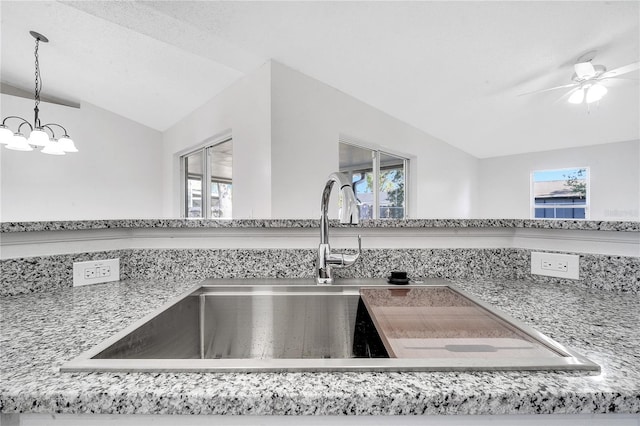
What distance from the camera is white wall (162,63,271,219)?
2.69 meters

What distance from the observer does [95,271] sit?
90 cm

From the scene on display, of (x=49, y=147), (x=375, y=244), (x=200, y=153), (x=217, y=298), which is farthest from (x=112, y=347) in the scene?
(x=200, y=153)

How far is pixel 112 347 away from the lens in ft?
1.66

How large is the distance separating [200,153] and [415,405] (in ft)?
14.3

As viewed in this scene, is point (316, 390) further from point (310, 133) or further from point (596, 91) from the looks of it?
point (596, 91)

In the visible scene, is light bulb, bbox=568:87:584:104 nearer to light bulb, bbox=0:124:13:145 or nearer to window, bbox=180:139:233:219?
window, bbox=180:139:233:219

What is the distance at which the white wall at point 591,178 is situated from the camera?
14.5 feet

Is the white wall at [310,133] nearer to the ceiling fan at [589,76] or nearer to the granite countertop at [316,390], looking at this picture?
the ceiling fan at [589,76]

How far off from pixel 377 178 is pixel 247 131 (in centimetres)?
193

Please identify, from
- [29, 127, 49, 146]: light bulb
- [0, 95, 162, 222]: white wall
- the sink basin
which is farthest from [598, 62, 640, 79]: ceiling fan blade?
[0, 95, 162, 222]: white wall

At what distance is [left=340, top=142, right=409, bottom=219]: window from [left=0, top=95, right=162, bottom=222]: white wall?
3257mm

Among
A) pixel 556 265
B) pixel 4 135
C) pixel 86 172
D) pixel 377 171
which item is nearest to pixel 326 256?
pixel 556 265

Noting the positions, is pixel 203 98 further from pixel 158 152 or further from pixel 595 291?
pixel 595 291

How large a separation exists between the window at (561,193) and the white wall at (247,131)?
5.05 m
